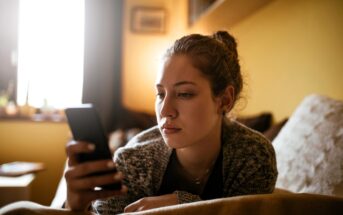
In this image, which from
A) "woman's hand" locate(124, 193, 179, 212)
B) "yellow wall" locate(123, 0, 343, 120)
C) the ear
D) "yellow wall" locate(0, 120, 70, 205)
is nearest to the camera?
"woman's hand" locate(124, 193, 179, 212)

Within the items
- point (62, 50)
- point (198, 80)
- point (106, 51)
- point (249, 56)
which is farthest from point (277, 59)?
point (62, 50)

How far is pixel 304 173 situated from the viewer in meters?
1.03

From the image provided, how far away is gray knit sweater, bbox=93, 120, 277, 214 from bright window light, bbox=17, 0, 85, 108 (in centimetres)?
269

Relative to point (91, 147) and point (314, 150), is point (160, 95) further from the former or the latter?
point (314, 150)

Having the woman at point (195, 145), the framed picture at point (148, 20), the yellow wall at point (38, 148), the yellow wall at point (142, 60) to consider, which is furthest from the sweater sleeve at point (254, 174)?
the framed picture at point (148, 20)

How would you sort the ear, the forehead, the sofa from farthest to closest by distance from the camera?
1. the ear
2. the forehead
3. the sofa

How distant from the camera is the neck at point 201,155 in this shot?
3.32 ft

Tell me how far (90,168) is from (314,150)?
2.42 ft

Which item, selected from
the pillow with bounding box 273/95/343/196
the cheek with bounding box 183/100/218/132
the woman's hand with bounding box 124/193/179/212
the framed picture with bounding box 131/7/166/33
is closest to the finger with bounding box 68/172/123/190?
the woman's hand with bounding box 124/193/179/212

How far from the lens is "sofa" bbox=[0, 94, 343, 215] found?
1.69ft

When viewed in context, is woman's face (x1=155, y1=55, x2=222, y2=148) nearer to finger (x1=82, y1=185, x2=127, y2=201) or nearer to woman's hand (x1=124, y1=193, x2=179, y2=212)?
woman's hand (x1=124, y1=193, x2=179, y2=212)

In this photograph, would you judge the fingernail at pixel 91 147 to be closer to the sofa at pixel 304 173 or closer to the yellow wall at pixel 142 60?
the sofa at pixel 304 173

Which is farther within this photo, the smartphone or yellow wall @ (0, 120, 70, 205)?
yellow wall @ (0, 120, 70, 205)

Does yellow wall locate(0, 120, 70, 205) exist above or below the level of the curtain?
below
